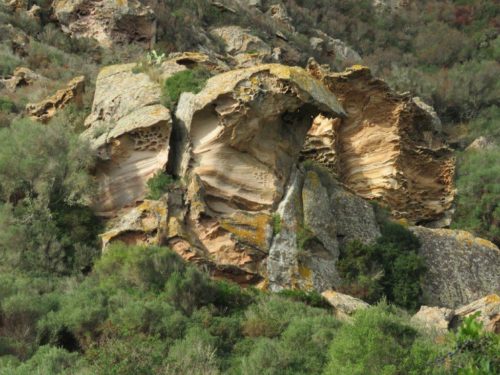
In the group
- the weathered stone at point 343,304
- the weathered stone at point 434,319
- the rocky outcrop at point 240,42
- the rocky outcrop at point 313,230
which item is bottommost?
the weathered stone at point 434,319

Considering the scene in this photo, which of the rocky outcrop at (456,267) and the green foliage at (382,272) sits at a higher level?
the green foliage at (382,272)

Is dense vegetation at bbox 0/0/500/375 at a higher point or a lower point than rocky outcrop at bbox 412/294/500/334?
higher

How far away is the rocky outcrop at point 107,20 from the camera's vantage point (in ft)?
102

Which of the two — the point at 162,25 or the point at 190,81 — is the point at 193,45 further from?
the point at 190,81

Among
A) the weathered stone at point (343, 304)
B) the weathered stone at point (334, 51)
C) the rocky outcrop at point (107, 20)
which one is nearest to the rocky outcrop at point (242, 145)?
the weathered stone at point (343, 304)

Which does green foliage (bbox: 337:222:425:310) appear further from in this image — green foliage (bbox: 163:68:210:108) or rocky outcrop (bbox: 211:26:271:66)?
rocky outcrop (bbox: 211:26:271:66)

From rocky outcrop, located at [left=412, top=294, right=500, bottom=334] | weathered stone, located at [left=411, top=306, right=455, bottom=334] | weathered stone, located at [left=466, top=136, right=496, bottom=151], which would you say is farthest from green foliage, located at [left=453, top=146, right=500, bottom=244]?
weathered stone, located at [left=411, top=306, right=455, bottom=334]

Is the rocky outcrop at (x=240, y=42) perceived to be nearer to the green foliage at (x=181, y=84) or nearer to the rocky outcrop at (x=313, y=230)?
the green foliage at (x=181, y=84)

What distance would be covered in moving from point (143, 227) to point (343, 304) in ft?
15.0

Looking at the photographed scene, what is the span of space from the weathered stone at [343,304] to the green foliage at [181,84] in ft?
21.1

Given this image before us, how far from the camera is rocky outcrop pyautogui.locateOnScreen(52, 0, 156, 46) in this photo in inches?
1218

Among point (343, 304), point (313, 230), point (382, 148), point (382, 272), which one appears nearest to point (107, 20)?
point (382, 148)

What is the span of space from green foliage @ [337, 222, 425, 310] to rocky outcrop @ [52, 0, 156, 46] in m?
18.8

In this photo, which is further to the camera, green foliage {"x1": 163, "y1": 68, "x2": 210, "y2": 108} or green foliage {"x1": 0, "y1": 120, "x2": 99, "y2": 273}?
green foliage {"x1": 163, "y1": 68, "x2": 210, "y2": 108}
